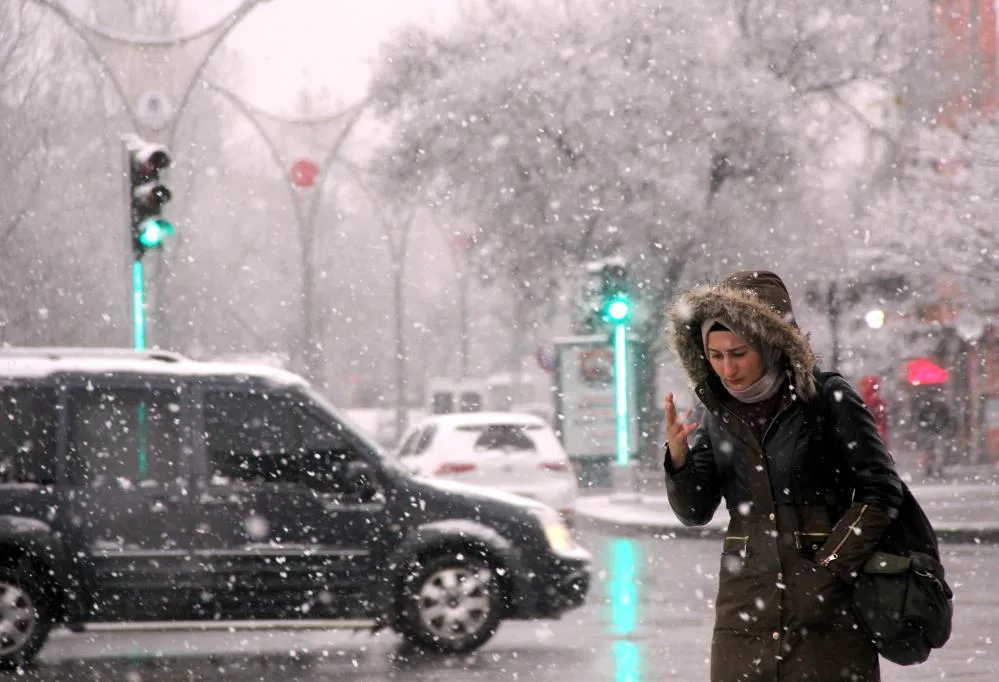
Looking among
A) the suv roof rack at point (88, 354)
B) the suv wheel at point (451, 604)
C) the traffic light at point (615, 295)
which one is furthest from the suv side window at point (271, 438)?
the traffic light at point (615, 295)

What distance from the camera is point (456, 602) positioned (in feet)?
34.8

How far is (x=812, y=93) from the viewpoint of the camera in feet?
110

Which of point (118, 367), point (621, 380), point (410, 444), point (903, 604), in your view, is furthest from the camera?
point (621, 380)

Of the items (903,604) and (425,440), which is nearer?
(903,604)

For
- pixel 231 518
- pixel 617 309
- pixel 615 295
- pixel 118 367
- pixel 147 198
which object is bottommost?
pixel 231 518

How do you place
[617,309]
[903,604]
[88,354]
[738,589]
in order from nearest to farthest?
1. [903,604]
2. [738,589]
3. [88,354]
4. [617,309]

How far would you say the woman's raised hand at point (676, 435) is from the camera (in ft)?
14.8

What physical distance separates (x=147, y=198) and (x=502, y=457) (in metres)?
5.49

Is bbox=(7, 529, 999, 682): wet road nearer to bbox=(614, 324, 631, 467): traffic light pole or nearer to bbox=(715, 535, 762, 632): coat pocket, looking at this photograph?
bbox=(715, 535, 762, 632): coat pocket

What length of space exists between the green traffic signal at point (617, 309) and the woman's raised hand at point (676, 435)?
59.6ft

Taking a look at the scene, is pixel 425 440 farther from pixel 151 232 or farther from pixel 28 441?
pixel 28 441

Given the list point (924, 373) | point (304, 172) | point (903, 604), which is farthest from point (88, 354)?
point (304, 172)

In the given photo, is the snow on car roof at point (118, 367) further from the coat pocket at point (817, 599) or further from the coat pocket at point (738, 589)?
the coat pocket at point (817, 599)

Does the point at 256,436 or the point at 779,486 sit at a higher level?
the point at 779,486
